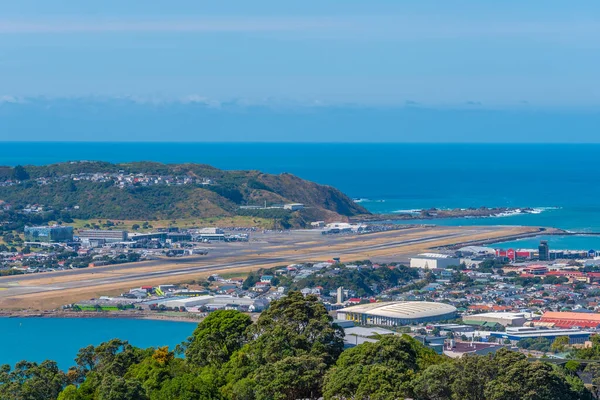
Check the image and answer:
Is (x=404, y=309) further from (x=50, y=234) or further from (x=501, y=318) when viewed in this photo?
(x=50, y=234)

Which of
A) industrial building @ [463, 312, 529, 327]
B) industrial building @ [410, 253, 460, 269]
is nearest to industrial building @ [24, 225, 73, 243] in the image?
industrial building @ [410, 253, 460, 269]

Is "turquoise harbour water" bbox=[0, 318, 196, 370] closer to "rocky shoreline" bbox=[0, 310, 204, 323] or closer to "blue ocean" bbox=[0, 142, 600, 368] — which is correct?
"blue ocean" bbox=[0, 142, 600, 368]

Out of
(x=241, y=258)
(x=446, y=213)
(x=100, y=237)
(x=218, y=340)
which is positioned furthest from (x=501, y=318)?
(x=446, y=213)

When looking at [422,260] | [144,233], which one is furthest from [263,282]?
[144,233]

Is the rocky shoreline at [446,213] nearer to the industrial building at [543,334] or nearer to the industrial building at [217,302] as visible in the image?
the industrial building at [217,302]

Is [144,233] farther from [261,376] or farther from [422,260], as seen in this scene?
[261,376]
